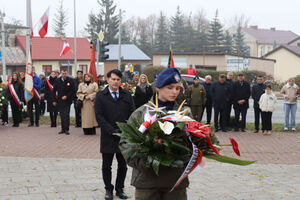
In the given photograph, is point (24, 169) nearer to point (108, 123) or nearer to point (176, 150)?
point (108, 123)

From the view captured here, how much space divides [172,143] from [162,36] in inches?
3273

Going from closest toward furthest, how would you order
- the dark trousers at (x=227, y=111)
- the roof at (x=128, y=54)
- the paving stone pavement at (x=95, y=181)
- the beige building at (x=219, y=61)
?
the paving stone pavement at (x=95, y=181), the dark trousers at (x=227, y=111), the beige building at (x=219, y=61), the roof at (x=128, y=54)

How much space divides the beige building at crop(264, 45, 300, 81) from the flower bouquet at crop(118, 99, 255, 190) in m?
52.8

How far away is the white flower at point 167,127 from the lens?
3217 millimetres

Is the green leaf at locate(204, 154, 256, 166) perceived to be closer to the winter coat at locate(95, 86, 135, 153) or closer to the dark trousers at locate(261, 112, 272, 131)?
the winter coat at locate(95, 86, 135, 153)

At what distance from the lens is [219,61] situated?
4341 cm

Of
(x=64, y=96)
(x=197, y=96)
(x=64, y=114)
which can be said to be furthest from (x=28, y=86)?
(x=197, y=96)

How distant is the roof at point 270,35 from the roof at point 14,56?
6505cm

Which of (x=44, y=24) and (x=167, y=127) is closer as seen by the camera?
(x=167, y=127)

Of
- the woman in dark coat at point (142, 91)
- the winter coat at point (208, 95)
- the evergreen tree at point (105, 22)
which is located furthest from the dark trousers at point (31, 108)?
the evergreen tree at point (105, 22)

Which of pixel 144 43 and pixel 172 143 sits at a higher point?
pixel 144 43

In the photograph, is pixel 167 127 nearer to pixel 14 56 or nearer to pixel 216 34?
pixel 14 56

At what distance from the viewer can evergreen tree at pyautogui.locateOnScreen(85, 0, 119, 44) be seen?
7488 centimetres

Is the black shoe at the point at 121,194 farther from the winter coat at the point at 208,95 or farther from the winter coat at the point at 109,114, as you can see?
the winter coat at the point at 208,95
